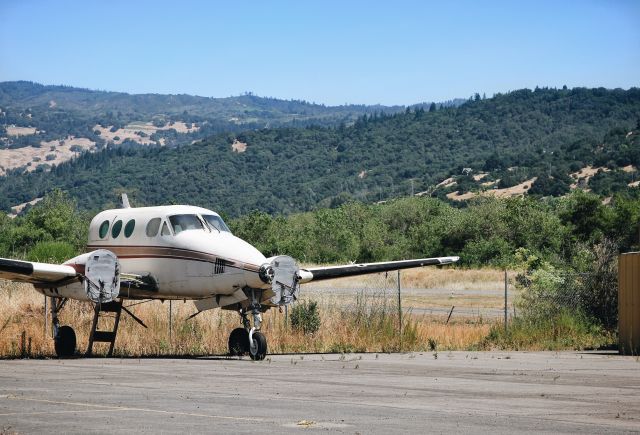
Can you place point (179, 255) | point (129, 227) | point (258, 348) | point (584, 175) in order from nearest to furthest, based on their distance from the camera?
point (258, 348), point (179, 255), point (129, 227), point (584, 175)

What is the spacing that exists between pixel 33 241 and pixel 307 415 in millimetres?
59792

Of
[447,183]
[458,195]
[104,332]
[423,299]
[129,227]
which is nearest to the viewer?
[104,332]

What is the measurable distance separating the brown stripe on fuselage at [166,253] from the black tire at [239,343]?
2.12 metres

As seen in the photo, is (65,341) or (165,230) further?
(65,341)

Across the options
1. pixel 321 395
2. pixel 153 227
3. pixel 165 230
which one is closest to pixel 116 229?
pixel 153 227

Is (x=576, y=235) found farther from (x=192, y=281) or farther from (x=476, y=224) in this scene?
(x=192, y=281)

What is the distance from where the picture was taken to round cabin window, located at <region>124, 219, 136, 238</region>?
25.7 metres

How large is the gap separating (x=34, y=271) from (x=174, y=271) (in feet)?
9.99

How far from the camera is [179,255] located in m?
24.5

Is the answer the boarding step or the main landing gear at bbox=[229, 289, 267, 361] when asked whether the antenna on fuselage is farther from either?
the main landing gear at bbox=[229, 289, 267, 361]

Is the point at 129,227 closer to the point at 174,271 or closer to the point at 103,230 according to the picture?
the point at 103,230

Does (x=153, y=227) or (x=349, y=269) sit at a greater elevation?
(x=153, y=227)

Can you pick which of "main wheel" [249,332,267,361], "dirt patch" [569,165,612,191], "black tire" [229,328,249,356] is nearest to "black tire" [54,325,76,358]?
"black tire" [229,328,249,356]

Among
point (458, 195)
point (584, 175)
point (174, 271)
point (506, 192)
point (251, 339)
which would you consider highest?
point (584, 175)
